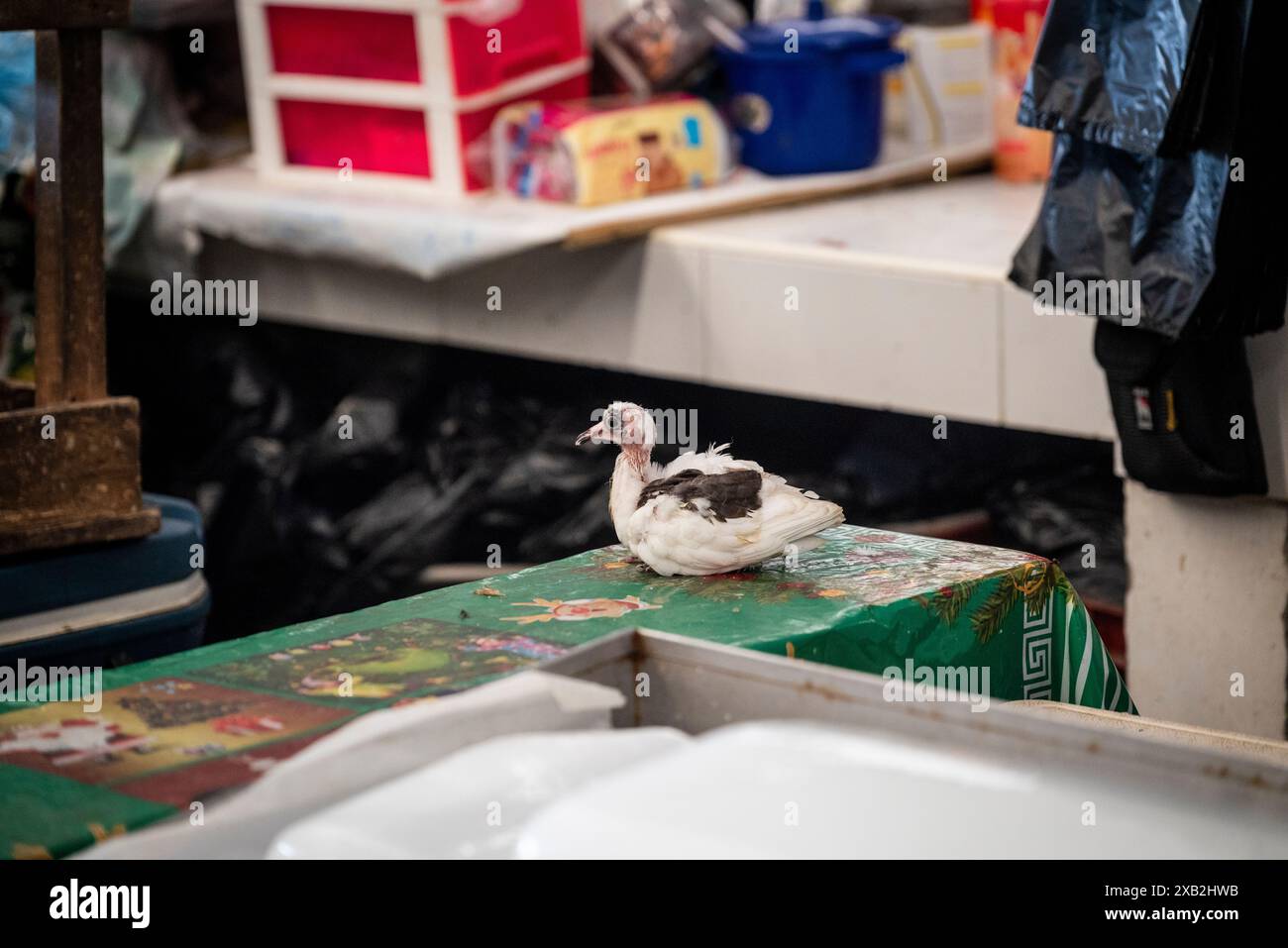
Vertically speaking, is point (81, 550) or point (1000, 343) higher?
point (1000, 343)

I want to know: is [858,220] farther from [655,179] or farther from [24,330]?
[24,330]

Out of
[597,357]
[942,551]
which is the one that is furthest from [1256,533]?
[597,357]

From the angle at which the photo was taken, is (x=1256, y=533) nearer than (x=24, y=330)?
Yes

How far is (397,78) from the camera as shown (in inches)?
166

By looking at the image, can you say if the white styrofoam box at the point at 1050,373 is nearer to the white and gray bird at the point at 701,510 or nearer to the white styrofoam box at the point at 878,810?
the white and gray bird at the point at 701,510

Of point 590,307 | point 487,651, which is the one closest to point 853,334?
point 590,307

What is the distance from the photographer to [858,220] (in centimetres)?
402

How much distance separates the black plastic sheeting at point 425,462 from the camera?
13.3ft

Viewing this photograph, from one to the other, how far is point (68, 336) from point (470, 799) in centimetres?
155

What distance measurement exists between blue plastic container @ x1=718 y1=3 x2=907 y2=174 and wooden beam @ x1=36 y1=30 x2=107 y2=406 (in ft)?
7.25

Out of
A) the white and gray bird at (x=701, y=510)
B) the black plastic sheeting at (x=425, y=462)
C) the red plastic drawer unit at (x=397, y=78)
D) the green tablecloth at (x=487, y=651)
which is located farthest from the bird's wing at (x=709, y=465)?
the red plastic drawer unit at (x=397, y=78)

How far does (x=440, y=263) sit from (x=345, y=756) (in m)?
2.81
